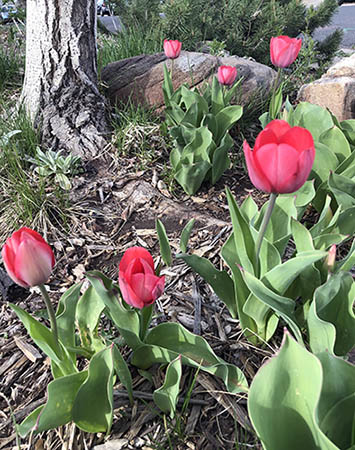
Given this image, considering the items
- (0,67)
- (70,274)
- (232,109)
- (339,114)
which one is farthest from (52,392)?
(0,67)

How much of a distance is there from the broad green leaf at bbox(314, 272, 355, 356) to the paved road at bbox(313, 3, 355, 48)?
7262mm

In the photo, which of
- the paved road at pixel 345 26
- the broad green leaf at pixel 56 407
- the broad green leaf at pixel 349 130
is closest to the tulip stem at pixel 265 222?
the broad green leaf at pixel 56 407

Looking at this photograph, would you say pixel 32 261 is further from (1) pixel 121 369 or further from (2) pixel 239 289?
(2) pixel 239 289

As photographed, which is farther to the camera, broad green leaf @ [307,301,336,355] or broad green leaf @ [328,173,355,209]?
broad green leaf @ [328,173,355,209]

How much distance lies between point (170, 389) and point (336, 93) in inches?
102

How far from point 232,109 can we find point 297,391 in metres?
1.92

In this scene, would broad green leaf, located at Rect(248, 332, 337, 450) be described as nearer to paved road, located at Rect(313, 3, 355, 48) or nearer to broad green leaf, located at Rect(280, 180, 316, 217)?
broad green leaf, located at Rect(280, 180, 316, 217)

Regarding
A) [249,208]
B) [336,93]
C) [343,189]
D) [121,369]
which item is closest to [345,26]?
[336,93]

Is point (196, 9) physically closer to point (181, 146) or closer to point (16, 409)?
point (181, 146)

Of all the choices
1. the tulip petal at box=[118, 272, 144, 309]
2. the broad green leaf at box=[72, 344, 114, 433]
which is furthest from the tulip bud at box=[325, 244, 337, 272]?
the broad green leaf at box=[72, 344, 114, 433]

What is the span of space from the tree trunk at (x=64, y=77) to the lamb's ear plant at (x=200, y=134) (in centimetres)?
57

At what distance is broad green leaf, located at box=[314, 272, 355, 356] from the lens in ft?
3.89

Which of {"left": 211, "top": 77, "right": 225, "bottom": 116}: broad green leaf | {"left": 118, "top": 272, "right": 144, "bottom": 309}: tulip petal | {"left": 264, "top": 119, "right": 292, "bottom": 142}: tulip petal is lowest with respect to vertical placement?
{"left": 211, "top": 77, "right": 225, "bottom": 116}: broad green leaf

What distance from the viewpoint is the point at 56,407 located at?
1.12 metres
